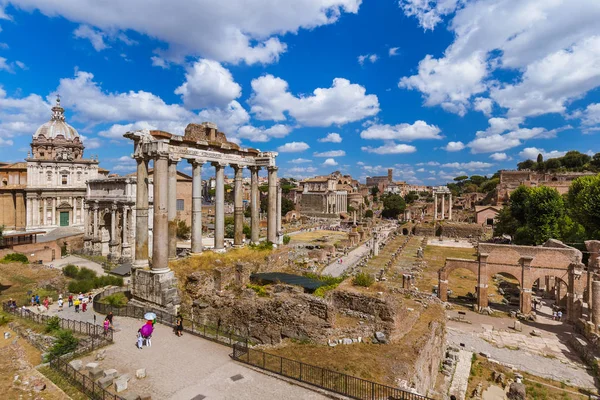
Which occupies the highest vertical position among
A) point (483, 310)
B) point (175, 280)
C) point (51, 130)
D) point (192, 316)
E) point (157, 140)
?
point (51, 130)

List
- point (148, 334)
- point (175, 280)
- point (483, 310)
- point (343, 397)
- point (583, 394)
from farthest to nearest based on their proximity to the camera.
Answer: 1. point (483, 310)
2. point (175, 280)
3. point (583, 394)
4. point (148, 334)
5. point (343, 397)

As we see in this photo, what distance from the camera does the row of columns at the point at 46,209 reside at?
151ft

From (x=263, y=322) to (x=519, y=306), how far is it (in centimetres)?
2291

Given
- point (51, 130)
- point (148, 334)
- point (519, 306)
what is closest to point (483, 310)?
point (519, 306)

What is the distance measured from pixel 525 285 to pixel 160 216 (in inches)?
1029

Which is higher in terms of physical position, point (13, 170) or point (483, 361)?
point (13, 170)

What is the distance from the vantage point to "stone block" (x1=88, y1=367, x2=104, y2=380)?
9617 millimetres

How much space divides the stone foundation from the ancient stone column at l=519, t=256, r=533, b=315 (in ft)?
80.5

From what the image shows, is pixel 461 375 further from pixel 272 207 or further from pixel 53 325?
pixel 53 325

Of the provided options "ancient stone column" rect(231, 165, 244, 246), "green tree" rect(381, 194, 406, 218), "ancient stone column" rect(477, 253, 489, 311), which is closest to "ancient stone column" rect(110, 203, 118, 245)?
"ancient stone column" rect(231, 165, 244, 246)

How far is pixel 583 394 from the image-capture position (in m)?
13.7

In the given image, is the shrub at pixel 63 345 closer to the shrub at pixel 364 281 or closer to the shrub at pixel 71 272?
the shrub at pixel 364 281

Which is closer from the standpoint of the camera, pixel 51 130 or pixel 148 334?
pixel 148 334

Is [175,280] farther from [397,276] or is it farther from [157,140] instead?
[397,276]
